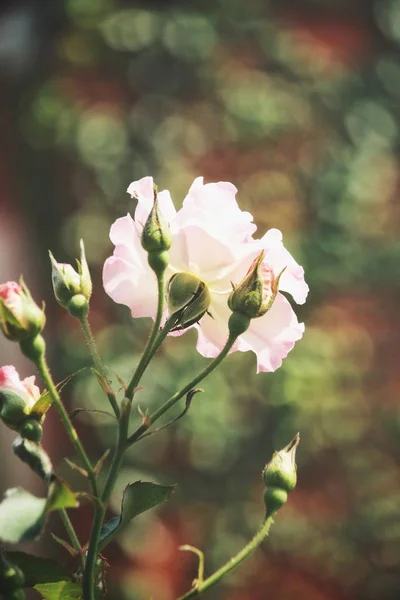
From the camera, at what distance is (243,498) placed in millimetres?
1806

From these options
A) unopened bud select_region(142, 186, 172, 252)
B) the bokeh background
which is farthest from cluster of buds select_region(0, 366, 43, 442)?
the bokeh background

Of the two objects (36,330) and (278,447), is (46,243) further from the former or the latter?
(36,330)

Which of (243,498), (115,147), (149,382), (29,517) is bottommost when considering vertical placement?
(243,498)

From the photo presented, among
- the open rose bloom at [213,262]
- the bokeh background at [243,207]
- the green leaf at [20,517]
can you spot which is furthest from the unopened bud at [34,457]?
the bokeh background at [243,207]

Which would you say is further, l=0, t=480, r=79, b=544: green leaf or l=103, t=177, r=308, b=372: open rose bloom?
l=103, t=177, r=308, b=372: open rose bloom

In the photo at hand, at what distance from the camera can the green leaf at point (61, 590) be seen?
1.34ft

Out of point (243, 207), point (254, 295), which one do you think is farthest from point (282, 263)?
point (243, 207)

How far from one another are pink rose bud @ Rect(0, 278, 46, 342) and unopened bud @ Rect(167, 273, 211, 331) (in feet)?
0.25

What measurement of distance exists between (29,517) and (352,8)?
192 cm

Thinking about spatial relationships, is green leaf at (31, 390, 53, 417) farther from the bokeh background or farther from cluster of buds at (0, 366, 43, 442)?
the bokeh background

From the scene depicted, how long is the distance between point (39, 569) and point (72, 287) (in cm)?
15

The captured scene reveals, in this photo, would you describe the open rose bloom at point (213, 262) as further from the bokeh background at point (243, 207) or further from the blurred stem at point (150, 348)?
the bokeh background at point (243, 207)

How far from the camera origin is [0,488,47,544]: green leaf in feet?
1.13

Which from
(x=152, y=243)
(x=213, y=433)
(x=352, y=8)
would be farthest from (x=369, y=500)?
(x=152, y=243)
